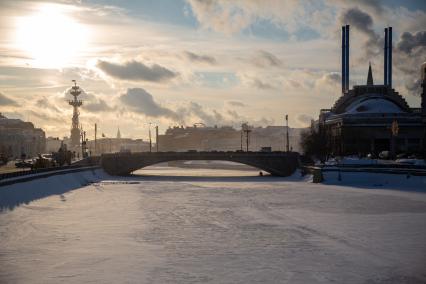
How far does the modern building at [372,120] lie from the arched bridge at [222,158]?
21.8m

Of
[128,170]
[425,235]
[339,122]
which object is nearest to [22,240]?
[425,235]

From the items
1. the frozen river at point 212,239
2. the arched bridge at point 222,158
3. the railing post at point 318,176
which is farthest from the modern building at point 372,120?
the frozen river at point 212,239

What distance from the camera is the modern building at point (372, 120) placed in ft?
444

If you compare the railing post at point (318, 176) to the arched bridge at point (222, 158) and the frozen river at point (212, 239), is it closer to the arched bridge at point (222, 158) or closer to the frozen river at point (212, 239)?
the arched bridge at point (222, 158)

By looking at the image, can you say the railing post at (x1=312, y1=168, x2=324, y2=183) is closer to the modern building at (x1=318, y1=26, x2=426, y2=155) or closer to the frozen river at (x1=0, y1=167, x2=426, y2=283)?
the frozen river at (x1=0, y1=167, x2=426, y2=283)

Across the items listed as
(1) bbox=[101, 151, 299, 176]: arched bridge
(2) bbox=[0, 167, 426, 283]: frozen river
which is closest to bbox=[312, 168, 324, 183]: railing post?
(1) bbox=[101, 151, 299, 176]: arched bridge

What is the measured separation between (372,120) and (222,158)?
48534mm

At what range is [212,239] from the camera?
32.8m

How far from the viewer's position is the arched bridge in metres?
108

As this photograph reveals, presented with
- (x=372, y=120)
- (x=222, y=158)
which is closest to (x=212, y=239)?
(x=222, y=158)

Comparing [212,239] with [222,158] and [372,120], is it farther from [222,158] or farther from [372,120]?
[372,120]

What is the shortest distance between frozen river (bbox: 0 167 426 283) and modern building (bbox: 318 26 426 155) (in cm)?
7791

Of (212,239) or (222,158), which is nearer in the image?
(212,239)

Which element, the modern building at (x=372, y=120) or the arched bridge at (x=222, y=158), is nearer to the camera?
the arched bridge at (x=222, y=158)
